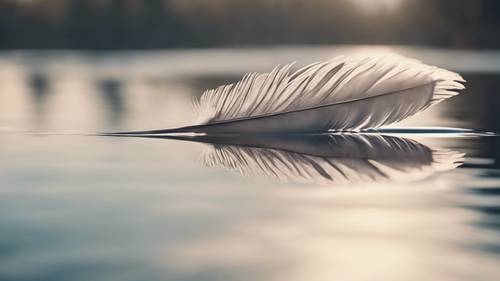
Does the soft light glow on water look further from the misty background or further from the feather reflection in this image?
the feather reflection

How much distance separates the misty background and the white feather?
3470 cm

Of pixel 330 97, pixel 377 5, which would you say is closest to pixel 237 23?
pixel 377 5

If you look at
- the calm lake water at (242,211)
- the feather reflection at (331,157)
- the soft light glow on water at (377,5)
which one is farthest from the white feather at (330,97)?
the soft light glow on water at (377,5)

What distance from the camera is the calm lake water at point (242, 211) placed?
8.80 feet

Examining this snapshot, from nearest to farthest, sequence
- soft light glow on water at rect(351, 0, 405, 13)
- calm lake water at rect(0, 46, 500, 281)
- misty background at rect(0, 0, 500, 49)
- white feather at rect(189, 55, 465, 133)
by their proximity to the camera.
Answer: calm lake water at rect(0, 46, 500, 281), white feather at rect(189, 55, 465, 133), misty background at rect(0, 0, 500, 49), soft light glow on water at rect(351, 0, 405, 13)

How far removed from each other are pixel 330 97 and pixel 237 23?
55778mm

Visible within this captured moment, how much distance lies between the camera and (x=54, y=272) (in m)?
2.62

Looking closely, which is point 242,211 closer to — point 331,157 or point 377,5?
point 331,157

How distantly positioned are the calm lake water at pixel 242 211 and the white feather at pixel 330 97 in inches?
11.8

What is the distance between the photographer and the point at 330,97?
19.6 feet

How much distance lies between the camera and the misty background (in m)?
45.4

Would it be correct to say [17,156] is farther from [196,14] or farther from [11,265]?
[196,14]

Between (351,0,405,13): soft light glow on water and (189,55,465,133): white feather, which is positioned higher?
(351,0,405,13): soft light glow on water

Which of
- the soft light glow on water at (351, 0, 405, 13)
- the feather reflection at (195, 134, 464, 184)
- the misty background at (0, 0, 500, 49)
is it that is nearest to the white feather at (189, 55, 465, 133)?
the feather reflection at (195, 134, 464, 184)
